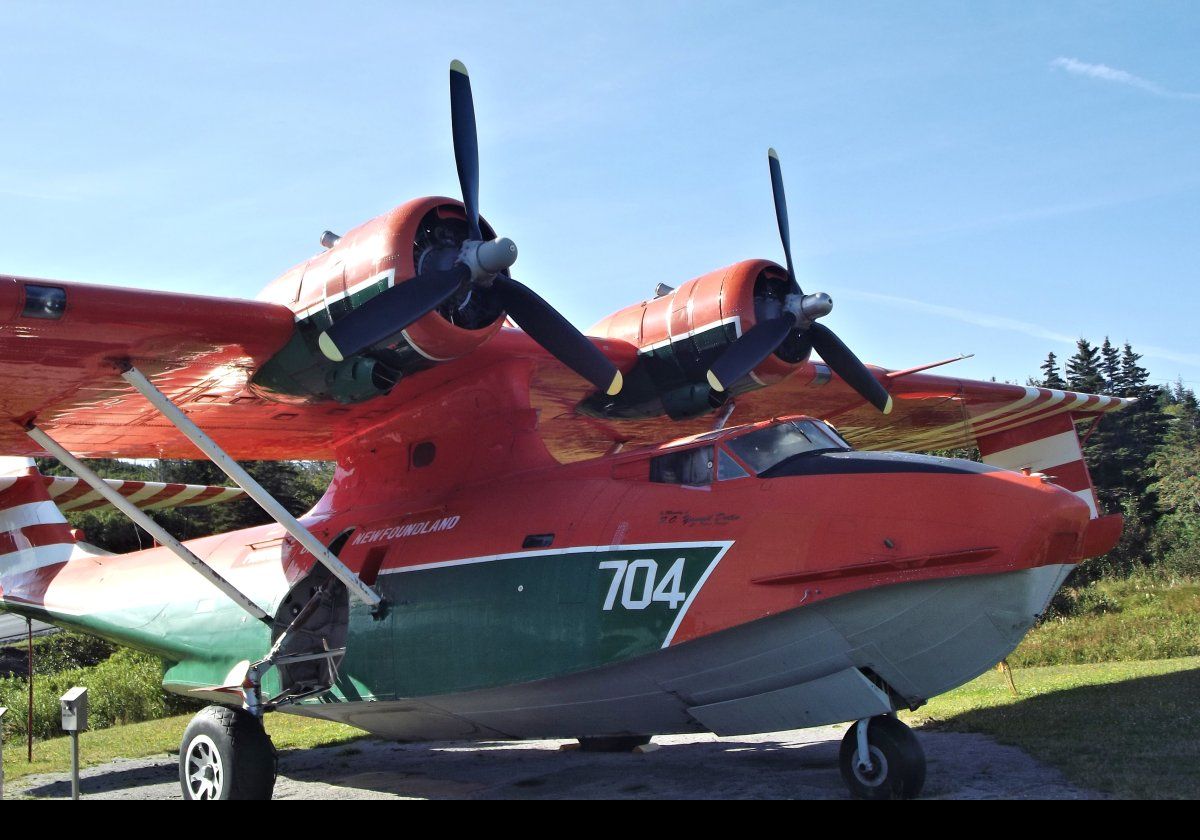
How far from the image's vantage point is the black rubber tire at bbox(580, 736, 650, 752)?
420 inches

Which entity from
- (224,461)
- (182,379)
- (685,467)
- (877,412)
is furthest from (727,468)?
(877,412)

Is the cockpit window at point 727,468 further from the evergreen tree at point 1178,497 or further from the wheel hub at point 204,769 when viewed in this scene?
the evergreen tree at point 1178,497

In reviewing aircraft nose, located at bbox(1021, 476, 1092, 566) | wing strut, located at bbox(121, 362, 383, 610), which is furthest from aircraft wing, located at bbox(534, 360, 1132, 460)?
aircraft nose, located at bbox(1021, 476, 1092, 566)

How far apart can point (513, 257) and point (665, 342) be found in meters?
2.68

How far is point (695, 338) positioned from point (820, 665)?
3.98 m

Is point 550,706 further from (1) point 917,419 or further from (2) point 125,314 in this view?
(1) point 917,419

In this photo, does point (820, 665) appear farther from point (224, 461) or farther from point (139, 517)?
point (139, 517)

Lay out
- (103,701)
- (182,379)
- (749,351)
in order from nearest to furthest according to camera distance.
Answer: (182,379) < (749,351) < (103,701)

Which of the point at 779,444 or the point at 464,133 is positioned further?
the point at 464,133

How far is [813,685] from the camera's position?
6961mm

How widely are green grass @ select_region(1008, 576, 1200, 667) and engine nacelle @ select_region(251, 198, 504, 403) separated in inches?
482

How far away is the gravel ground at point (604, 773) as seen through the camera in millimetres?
7895

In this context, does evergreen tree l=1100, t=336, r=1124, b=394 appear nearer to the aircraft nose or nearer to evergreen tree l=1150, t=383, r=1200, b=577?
evergreen tree l=1150, t=383, r=1200, b=577

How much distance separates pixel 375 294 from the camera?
7863 mm
